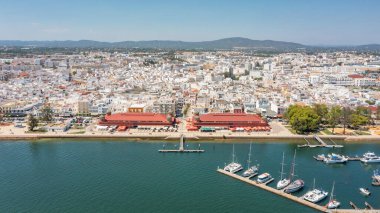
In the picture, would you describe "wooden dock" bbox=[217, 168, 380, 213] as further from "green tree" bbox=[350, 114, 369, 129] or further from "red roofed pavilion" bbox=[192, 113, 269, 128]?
"green tree" bbox=[350, 114, 369, 129]

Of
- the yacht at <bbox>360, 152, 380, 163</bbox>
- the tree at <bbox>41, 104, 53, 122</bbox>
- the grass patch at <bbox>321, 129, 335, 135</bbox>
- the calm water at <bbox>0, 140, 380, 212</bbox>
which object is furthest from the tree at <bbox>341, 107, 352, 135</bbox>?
the tree at <bbox>41, 104, 53, 122</bbox>

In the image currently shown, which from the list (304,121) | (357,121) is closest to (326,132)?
(304,121)

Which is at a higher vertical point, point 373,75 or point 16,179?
point 373,75

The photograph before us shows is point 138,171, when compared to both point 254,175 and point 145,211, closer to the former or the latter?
point 145,211

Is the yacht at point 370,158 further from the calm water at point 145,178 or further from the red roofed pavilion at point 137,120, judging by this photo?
the red roofed pavilion at point 137,120

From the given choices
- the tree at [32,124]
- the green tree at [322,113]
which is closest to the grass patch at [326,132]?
the green tree at [322,113]

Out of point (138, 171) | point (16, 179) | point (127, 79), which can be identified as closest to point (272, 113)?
point (138, 171)
